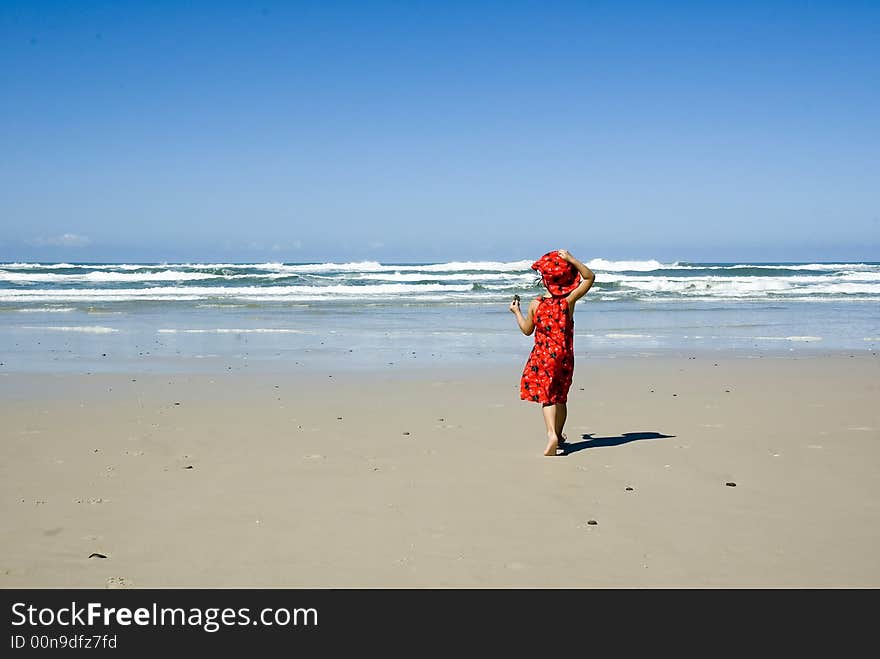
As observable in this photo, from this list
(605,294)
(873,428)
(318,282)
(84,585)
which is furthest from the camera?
(318,282)

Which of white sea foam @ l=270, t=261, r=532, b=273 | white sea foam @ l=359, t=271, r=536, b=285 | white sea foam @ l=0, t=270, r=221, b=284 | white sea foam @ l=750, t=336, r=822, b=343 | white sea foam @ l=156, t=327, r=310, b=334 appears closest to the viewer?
white sea foam @ l=750, t=336, r=822, b=343

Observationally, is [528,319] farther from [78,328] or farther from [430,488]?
[78,328]

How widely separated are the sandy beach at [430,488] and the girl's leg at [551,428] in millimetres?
126

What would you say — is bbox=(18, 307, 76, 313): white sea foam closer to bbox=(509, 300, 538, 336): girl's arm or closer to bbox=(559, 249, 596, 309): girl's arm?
bbox=(509, 300, 538, 336): girl's arm

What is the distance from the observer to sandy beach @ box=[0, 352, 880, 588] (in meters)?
4.18

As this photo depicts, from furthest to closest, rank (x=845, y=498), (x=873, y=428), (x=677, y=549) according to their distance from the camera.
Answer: (x=873, y=428) → (x=845, y=498) → (x=677, y=549)

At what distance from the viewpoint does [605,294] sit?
32.4m

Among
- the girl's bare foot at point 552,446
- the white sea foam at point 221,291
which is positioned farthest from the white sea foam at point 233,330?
the white sea foam at point 221,291

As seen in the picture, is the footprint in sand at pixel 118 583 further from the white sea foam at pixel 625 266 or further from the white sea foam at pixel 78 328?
the white sea foam at pixel 625 266

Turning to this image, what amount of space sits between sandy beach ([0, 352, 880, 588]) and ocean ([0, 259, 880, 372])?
10.8 feet

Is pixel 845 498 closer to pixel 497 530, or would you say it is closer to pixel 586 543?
pixel 586 543

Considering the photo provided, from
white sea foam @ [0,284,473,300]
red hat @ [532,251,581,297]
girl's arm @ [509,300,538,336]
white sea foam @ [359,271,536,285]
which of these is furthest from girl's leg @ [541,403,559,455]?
white sea foam @ [359,271,536,285]
